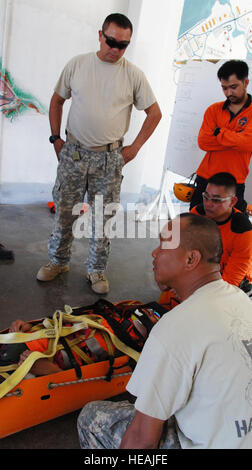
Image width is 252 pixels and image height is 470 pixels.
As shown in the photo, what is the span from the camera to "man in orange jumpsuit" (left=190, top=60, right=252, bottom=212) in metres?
2.51

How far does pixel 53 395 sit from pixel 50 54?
12.0 ft

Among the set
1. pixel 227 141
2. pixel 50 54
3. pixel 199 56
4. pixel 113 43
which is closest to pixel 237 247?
pixel 227 141

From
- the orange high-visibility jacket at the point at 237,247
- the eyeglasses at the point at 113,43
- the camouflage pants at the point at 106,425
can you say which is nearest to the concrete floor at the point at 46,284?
the camouflage pants at the point at 106,425

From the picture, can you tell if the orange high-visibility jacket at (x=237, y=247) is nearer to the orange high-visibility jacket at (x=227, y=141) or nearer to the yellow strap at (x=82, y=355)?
the orange high-visibility jacket at (x=227, y=141)

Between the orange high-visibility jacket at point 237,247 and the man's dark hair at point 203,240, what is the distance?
1111mm

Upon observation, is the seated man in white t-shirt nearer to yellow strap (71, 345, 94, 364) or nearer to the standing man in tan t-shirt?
yellow strap (71, 345, 94, 364)

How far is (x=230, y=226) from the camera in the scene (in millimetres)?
2162

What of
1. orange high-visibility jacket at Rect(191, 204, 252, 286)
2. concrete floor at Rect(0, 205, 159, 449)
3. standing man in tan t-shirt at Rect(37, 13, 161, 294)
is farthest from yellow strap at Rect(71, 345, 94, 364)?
standing man in tan t-shirt at Rect(37, 13, 161, 294)

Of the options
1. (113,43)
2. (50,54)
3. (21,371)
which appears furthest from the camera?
(50,54)

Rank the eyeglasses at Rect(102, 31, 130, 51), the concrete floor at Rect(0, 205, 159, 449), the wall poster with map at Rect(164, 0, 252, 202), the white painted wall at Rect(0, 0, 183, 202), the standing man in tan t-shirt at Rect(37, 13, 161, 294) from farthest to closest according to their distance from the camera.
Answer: the white painted wall at Rect(0, 0, 183, 202)
the wall poster with map at Rect(164, 0, 252, 202)
the standing man in tan t-shirt at Rect(37, 13, 161, 294)
the eyeglasses at Rect(102, 31, 130, 51)
the concrete floor at Rect(0, 205, 159, 449)

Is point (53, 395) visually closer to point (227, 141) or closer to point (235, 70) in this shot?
point (227, 141)

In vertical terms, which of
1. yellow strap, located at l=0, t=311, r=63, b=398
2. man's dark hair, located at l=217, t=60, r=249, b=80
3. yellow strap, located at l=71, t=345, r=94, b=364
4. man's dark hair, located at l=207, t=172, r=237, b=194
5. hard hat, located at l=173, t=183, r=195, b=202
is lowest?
yellow strap, located at l=71, t=345, r=94, b=364

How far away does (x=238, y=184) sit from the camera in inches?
108

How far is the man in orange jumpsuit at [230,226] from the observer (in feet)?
6.86
